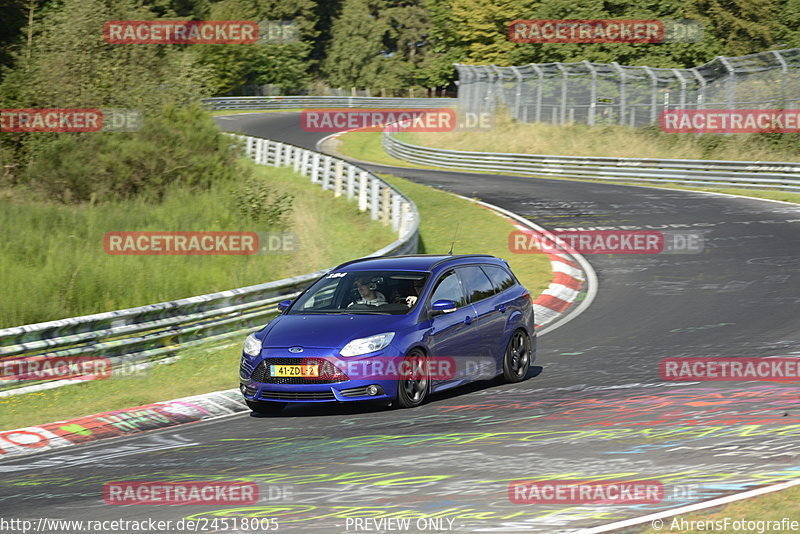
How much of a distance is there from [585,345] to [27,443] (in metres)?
7.26

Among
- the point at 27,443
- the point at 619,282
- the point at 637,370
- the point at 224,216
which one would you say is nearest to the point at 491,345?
the point at 637,370

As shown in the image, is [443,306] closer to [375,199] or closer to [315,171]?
[375,199]

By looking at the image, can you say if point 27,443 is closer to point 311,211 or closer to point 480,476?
point 480,476

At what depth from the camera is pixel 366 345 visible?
33.8 feet

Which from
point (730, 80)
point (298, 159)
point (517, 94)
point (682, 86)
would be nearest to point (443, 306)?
point (298, 159)

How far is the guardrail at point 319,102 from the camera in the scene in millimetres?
80188

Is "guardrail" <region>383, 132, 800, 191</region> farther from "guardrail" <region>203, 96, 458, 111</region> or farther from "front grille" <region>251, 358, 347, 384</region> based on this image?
"guardrail" <region>203, 96, 458, 111</region>

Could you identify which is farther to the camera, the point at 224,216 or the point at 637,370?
the point at 224,216

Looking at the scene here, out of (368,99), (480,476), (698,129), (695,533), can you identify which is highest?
(695,533)

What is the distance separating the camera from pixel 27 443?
1009 centimetres

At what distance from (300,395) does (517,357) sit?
3.03 meters

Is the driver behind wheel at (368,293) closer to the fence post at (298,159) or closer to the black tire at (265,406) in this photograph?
the black tire at (265,406)

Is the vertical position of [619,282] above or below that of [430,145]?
above

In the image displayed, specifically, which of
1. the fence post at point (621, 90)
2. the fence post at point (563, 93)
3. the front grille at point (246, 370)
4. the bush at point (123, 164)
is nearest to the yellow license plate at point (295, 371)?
the front grille at point (246, 370)
